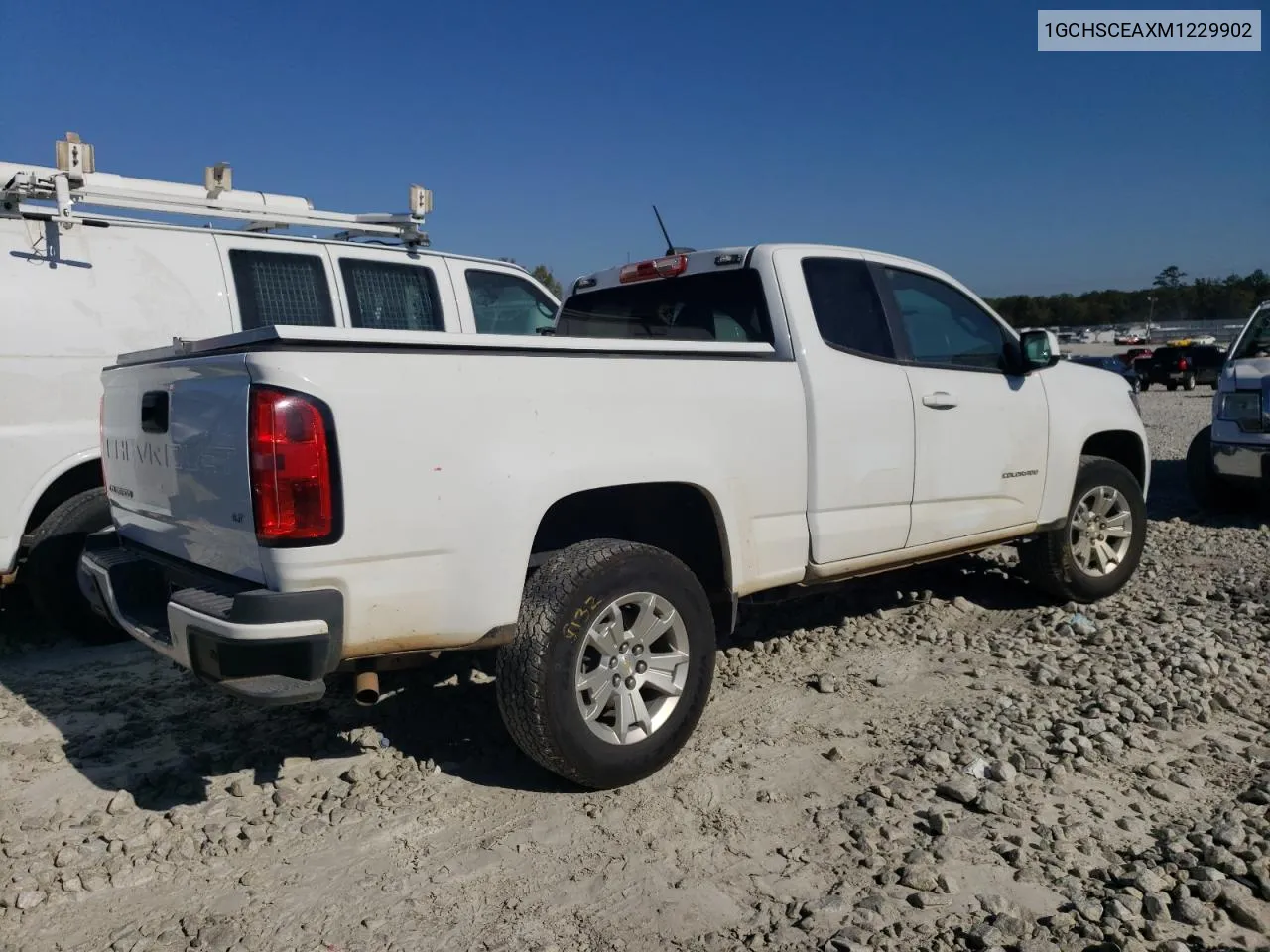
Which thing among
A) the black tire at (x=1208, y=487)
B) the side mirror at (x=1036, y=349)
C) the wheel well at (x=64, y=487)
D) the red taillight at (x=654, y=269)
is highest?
the red taillight at (x=654, y=269)

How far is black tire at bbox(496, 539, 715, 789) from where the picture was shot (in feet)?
10.8

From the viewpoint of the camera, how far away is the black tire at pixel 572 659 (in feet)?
10.8

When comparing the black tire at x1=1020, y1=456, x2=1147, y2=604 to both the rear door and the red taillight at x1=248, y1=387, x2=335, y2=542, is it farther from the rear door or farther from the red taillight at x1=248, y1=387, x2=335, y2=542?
the red taillight at x1=248, y1=387, x2=335, y2=542

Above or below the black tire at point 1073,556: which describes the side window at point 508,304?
above

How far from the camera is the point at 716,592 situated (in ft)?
13.5

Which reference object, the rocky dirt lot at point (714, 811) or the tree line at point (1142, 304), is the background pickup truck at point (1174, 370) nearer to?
the rocky dirt lot at point (714, 811)

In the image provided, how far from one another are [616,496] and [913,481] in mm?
1544

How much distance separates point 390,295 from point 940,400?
11.9ft

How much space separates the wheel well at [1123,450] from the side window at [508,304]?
12.0 ft

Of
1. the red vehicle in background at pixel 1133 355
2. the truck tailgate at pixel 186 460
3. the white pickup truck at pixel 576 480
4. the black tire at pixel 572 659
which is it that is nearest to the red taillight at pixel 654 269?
the white pickup truck at pixel 576 480

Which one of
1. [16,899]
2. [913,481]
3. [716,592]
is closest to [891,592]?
[913,481]

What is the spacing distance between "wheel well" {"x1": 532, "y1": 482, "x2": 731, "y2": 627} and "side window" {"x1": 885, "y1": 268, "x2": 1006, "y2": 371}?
1490 mm

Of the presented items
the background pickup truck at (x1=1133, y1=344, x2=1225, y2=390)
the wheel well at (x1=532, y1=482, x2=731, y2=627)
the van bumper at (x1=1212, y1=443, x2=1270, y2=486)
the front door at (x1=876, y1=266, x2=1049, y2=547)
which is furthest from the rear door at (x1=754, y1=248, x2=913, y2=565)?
the background pickup truck at (x1=1133, y1=344, x2=1225, y2=390)

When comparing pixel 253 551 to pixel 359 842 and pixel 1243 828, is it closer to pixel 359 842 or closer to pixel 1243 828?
pixel 359 842
